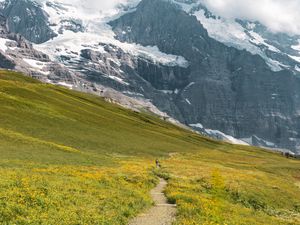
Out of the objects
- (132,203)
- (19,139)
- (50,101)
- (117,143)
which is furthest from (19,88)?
(132,203)

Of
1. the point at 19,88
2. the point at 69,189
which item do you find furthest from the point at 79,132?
the point at 69,189

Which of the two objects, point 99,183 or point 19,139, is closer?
point 99,183

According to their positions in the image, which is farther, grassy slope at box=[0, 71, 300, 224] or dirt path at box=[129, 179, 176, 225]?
dirt path at box=[129, 179, 176, 225]

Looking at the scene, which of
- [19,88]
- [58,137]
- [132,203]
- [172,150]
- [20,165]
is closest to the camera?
[132,203]

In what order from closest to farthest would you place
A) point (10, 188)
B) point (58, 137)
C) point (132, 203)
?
point (10, 188) → point (132, 203) → point (58, 137)

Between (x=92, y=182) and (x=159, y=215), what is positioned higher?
(x=159, y=215)

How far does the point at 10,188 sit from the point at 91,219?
7.00 m

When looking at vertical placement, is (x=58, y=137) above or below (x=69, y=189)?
below

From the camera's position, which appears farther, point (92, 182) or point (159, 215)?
point (92, 182)

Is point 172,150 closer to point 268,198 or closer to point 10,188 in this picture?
point 268,198

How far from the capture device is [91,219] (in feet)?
77.5

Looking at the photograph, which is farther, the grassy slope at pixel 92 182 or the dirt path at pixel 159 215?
the dirt path at pixel 159 215

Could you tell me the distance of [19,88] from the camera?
5325 inches

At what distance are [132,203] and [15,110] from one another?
7781cm
